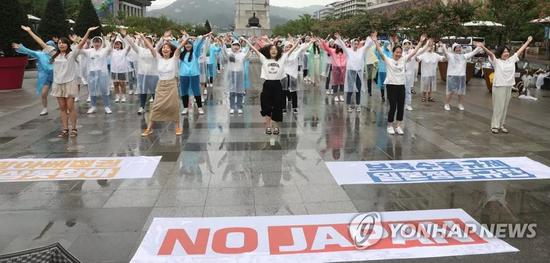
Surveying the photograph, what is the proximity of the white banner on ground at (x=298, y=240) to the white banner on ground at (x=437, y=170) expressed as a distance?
1.28 metres

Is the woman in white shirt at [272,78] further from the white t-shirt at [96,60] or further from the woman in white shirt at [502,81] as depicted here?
the white t-shirt at [96,60]

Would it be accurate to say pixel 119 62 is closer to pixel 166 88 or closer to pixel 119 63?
pixel 119 63

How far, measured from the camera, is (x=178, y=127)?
9156 mm

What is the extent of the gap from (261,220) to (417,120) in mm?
6695

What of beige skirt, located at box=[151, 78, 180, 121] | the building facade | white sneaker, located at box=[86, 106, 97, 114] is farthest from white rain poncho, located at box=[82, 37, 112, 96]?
the building facade

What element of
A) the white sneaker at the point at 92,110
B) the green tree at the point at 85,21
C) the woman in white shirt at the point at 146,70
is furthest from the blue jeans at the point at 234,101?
the green tree at the point at 85,21

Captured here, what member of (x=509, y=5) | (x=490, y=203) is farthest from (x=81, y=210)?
(x=509, y=5)

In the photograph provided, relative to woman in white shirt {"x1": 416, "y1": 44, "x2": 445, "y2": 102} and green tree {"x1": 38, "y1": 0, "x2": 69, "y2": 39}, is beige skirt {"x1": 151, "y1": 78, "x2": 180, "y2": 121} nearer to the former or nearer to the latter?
woman in white shirt {"x1": 416, "y1": 44, "x2": 445, "y2": 102}

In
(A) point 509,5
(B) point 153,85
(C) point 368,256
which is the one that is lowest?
(C) point 368,256

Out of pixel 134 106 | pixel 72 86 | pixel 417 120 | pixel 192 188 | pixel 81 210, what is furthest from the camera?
pixel 134 106

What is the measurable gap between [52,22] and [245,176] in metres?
16.0

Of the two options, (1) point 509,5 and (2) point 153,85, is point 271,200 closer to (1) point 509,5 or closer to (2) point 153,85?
(2) point 153,85

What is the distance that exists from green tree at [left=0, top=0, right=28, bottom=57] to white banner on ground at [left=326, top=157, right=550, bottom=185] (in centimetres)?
1201

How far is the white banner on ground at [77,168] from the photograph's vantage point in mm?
6465
